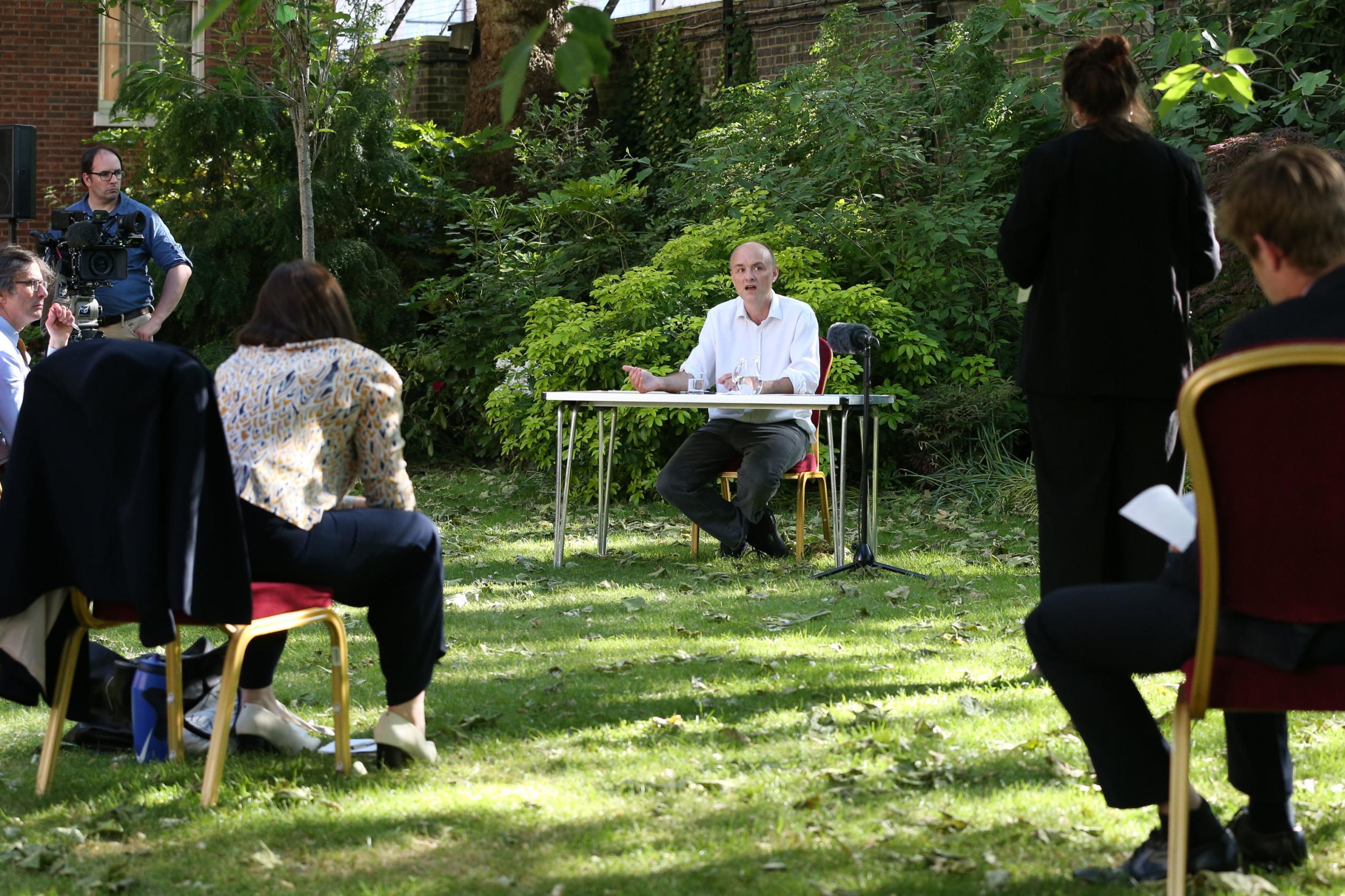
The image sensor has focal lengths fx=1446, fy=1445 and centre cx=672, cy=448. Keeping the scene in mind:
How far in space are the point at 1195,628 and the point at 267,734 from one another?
244 cm

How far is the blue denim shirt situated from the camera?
7.98m

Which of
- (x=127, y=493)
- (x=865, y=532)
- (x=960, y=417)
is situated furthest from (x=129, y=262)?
(x=960, y=417)

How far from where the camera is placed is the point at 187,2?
1575cm

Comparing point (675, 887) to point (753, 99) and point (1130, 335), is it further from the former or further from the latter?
point (753, 99)

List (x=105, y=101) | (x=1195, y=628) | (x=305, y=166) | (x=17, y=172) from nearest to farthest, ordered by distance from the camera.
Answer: (x=1195, y=628) → (x=17, y=172) → (x=305, y=166) → (x=105, y=101)

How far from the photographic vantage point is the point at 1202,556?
237cm

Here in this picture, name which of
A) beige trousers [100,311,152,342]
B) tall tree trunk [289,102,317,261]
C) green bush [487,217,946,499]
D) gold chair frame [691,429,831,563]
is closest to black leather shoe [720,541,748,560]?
gold chair frame [691,429,831,563]

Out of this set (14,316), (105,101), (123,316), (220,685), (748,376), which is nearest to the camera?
(220,685)

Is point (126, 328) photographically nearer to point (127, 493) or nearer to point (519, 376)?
point (519, 376)

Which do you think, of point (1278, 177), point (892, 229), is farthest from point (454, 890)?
point (892, 229)

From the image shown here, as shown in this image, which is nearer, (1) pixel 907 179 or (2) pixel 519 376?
(2) pixel 519 376

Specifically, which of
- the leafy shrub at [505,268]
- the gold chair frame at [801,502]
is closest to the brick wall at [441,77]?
the leafy shrub at [505,268]

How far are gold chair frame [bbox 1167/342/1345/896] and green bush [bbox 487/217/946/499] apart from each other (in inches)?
282

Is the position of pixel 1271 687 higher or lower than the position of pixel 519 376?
lower
